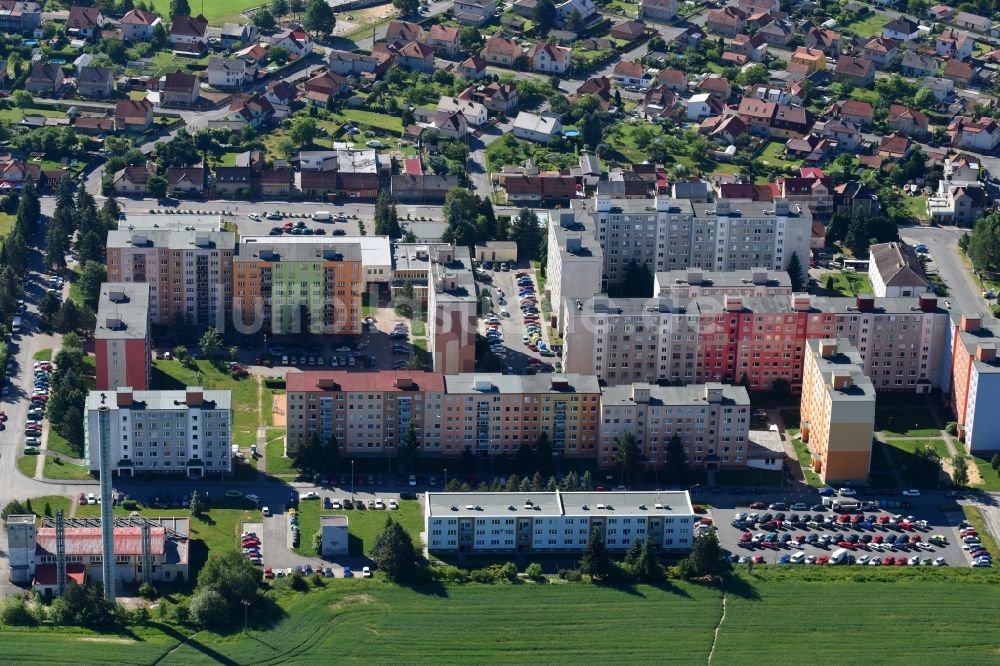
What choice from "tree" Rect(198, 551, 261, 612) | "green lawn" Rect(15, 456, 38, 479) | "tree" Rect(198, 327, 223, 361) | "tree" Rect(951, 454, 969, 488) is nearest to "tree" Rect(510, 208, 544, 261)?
"tree" Rect(198, 327, 223, 361)

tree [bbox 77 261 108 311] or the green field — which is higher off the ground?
tree [bbox 77 261 108 311]

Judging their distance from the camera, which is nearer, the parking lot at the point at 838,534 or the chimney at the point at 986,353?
the parking lot at the point at 838,534

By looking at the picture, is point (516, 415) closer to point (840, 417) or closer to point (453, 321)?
point (453, 321)

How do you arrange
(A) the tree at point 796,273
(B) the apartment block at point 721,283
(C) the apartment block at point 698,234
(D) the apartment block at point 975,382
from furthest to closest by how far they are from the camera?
(C) the apartment block at point 698,234
(A) the tree at point 796,273
(B) the apartment block at point 721,283
(D) the apartment block at point 975,382

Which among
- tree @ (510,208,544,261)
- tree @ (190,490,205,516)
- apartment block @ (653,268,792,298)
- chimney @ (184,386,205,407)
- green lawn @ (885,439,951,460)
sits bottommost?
tree @ (190,490,205,516)

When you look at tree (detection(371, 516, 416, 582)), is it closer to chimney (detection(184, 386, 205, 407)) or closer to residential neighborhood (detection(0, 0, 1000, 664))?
residential neighborhood (detection(0, 0, 1000, 664))

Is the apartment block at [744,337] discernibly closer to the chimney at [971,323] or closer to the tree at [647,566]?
the chimney at [971,323]

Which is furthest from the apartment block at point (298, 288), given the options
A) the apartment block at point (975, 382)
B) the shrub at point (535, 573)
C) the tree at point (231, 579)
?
the apartment block at point (975, 382)
